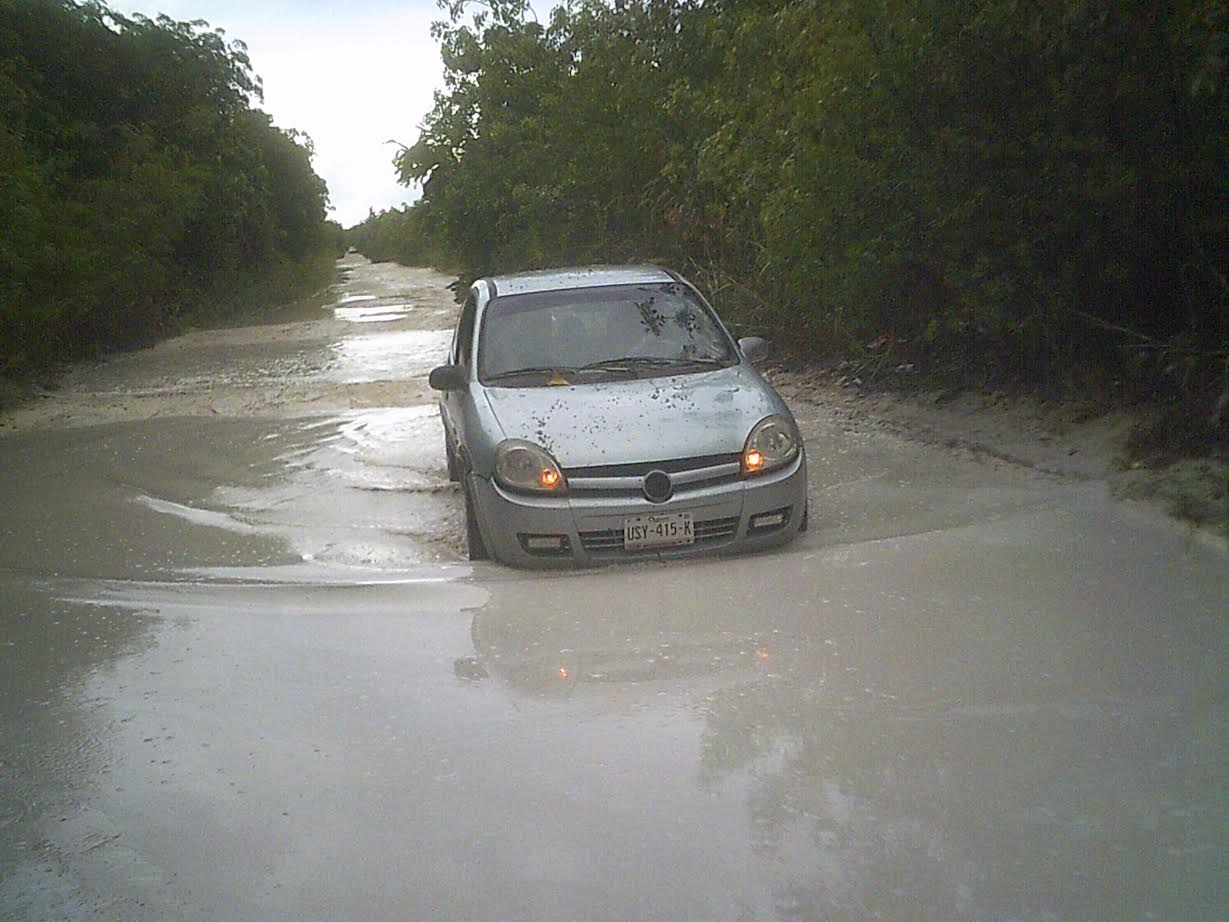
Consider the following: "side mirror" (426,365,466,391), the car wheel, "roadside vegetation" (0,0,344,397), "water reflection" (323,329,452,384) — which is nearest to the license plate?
the car wheel

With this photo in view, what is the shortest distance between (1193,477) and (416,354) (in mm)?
14224

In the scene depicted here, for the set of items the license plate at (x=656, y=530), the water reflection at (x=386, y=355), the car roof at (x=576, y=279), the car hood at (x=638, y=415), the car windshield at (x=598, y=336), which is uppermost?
the car roof at (x=576, y=279)

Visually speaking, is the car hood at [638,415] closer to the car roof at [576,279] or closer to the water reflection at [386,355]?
the car roof at [576,279]

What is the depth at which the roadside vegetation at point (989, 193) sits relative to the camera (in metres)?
8.02

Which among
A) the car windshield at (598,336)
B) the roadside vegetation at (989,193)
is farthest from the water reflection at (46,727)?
the roadside vegetation at (989,193)

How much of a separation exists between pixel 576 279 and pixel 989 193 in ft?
10.1

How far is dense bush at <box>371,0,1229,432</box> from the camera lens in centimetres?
805

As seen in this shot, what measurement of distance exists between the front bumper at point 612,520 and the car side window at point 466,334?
1762mm

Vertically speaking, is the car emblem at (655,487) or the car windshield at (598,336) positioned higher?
the car windshield at (598,336)

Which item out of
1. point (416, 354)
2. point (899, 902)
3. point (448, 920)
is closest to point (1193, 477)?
point (899, 902)

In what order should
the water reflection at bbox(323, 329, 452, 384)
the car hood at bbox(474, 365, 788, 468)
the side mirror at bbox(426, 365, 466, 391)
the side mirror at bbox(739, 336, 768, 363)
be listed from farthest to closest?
the water reflection at bbox(323, 329, 452, 384) → the side mirror at bbox(739, 336, 768, 363) → the side mirror at bbox(426, 365, 466, 391) → the car hood at bbox(474, 365, 788, 468)

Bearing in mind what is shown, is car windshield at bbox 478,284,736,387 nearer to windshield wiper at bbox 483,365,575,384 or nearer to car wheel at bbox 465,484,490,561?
windshield wiper at bbox 483,365,575,384

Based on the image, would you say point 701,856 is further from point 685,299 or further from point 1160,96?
point 1160,96

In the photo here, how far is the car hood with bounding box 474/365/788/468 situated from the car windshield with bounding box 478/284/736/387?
0.80ft
